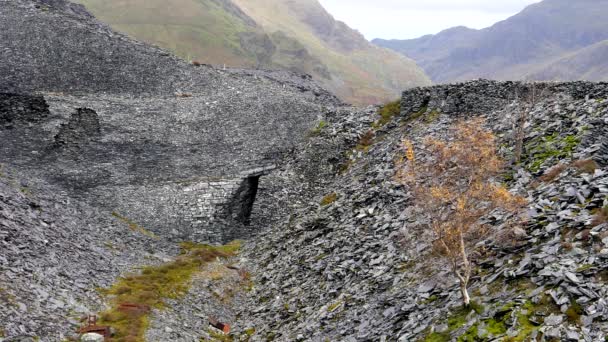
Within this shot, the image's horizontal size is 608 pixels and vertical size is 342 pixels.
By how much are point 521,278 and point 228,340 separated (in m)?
15.3

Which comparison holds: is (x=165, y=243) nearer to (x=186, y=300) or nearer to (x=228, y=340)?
(x=186, y=300)

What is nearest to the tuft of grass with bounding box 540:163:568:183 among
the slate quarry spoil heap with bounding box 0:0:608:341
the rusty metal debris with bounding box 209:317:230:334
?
the slate quarry spoil heap with bounding box 0:0:608:341

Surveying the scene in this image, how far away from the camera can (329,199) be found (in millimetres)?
38188

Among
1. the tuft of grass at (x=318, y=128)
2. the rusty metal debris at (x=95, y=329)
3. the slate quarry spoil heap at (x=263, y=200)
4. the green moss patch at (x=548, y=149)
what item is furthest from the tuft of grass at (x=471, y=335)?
the tuft of grass at (x=318, y=128)

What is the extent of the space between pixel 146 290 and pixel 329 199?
572 inches

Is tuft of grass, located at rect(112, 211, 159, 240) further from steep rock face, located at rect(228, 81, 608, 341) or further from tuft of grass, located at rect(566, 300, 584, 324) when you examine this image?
tuft of grass, located at rect(566, 300, 584, 324)

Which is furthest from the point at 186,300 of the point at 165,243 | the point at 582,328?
the point at 582,328

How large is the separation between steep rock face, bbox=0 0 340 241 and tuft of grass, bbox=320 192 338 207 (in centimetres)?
815

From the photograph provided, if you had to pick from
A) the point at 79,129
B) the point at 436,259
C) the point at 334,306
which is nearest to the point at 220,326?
the point at 334,306

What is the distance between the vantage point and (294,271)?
30812 millimetres

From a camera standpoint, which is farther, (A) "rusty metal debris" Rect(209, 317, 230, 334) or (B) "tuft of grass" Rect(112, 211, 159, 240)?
(B) "tuft of grass" Rect(112, 211, 159, 240)

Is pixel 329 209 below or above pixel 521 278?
below

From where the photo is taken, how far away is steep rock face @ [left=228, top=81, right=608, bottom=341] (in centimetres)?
1572

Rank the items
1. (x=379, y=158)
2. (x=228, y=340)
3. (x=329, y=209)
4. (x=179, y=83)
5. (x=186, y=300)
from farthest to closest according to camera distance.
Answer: (x=179, y=83), (x=379, y=158), (x=329, y=209), (x=186, y=300), (x=228, y=340)
